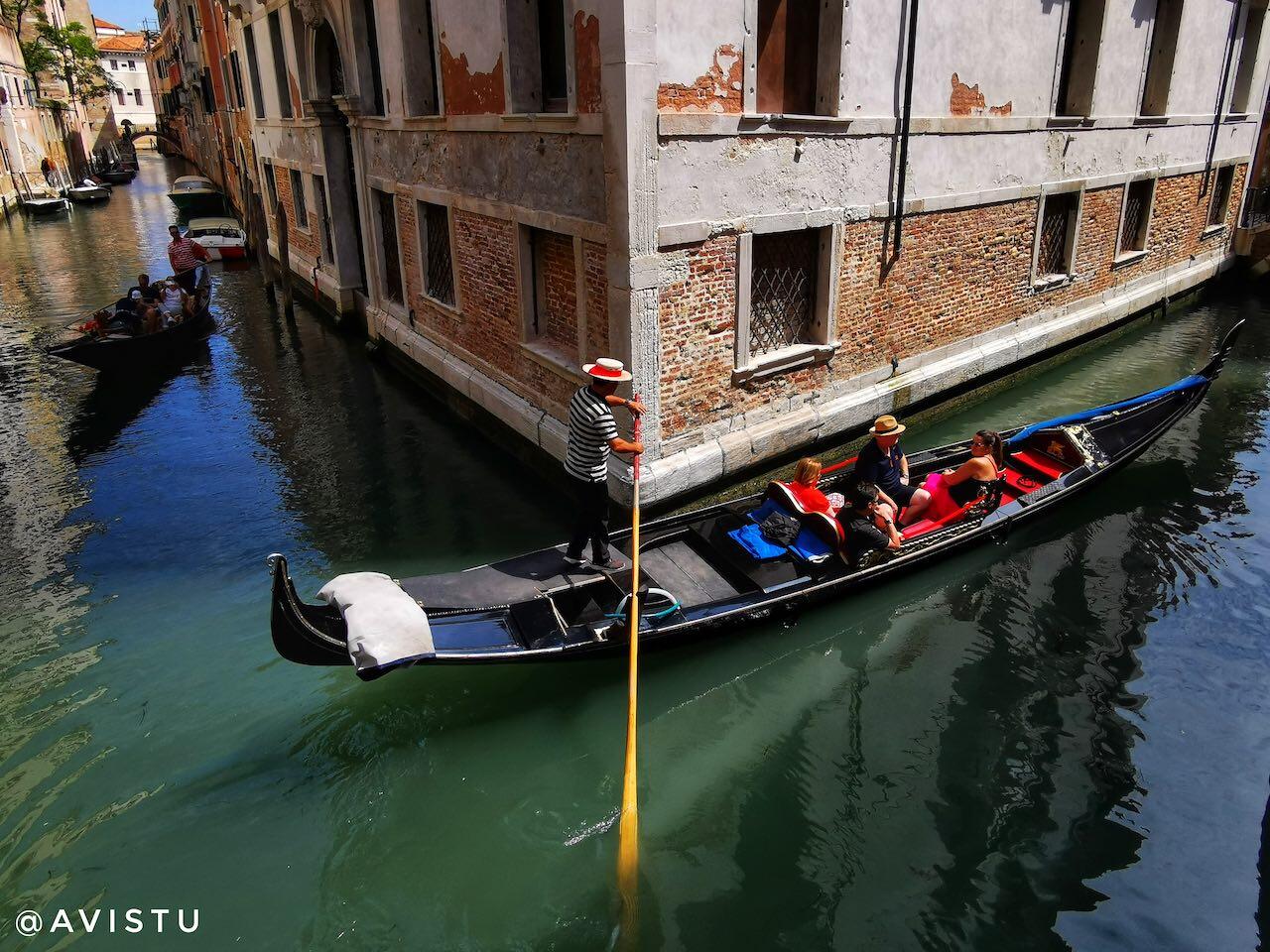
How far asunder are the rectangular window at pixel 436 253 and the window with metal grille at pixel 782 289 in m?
3.63

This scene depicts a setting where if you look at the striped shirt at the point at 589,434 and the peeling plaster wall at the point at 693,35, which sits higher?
the peeling plaster wall at the point at 693,35

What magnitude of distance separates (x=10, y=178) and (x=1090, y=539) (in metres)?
35.1

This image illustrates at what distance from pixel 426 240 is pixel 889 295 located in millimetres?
5137

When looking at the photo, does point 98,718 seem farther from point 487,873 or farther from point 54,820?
point 487,873

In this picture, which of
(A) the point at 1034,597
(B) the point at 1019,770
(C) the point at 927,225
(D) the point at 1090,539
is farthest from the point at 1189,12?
(B) the point at 1019,770

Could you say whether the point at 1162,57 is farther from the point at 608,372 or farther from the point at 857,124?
the point at 608,372

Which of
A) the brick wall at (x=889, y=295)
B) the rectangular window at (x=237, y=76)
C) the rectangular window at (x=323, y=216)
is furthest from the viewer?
the rectangular window at (x=237, y=76)

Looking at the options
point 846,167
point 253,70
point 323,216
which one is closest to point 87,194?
point 253,70

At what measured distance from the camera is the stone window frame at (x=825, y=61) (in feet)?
20.0

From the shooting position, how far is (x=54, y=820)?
4012 millimetres

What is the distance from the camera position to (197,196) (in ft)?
84.1

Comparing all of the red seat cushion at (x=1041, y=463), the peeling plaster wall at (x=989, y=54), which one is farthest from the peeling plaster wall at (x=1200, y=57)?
the red seat cushion at (x=1041, y=463)

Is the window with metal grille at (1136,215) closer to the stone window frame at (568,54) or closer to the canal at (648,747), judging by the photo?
the canal at (648,747)

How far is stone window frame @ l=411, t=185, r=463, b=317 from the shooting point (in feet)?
27.9
